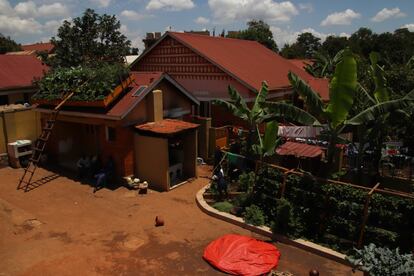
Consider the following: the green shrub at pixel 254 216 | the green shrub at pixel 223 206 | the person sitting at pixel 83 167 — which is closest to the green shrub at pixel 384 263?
the green shrub at pixel 254 216

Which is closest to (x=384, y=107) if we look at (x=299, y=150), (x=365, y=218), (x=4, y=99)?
(x=365, y=218)

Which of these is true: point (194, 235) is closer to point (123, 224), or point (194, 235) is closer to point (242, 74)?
point (123, 224)

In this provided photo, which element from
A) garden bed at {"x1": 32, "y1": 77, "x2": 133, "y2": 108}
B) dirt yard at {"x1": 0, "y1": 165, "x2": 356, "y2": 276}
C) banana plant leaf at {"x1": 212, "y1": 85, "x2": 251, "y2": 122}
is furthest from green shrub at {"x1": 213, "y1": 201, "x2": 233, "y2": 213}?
garden bed at {"x1": 32, "y1": 77, "x2": 133, "y2": 108}

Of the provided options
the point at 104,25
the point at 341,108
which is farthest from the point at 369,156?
the point at 104,25

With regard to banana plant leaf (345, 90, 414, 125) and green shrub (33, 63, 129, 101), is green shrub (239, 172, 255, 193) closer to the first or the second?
banana plant leaf (345, 90, 414, 125)

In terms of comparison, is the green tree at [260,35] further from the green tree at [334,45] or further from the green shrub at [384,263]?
the green shrub at [384,263]

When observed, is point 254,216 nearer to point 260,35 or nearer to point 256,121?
point 256,121
